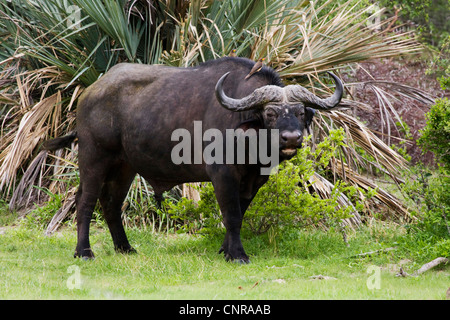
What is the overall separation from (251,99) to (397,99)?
5.20m

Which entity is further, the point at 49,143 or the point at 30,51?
the point at 30,51

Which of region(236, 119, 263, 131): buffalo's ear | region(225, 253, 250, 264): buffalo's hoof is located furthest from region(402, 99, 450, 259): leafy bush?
region(236, 119, 263, 131): buffalo's ear

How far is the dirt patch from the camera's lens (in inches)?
443

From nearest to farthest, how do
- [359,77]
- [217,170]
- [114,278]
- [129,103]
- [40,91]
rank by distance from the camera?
[114,278] → [217,170] → [129,103] → [40,91] → [359,77]

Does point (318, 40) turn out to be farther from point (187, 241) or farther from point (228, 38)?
point (187, 241)

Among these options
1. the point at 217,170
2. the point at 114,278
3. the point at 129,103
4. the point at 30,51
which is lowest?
the point at 114,278

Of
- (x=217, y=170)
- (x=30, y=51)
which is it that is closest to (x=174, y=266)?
(x=217, y=170)

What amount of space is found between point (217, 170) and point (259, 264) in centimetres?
104

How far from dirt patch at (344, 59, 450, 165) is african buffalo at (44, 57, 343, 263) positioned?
3828 millimetres

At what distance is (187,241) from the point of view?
8.05 metres

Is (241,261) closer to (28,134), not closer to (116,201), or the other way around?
(116,201)

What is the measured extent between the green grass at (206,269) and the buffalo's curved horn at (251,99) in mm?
1590

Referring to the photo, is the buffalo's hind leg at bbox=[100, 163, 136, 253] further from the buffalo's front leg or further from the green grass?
the buffalo's front leg

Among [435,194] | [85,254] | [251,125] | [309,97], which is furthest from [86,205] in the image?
[435,194]
